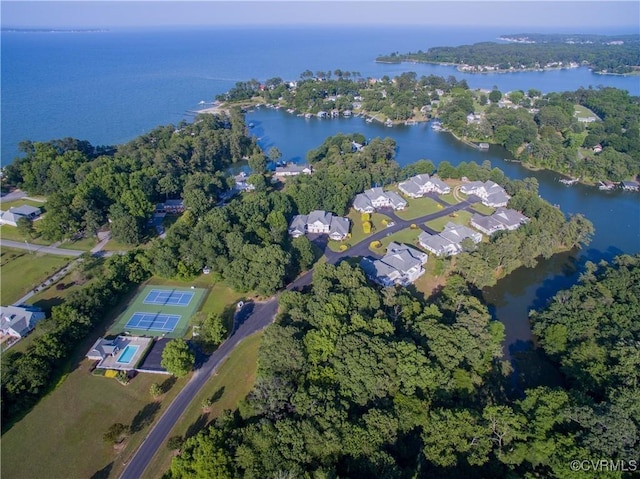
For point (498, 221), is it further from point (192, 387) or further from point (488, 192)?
point (192, 387)

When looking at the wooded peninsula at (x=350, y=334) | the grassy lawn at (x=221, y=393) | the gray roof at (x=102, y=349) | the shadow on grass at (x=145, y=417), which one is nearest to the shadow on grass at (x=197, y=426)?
the grassy lawn at (x=221, y=393)

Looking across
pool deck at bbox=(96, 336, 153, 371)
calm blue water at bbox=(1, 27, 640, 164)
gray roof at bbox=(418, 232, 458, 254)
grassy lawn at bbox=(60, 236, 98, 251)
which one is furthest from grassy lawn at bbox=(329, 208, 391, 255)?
calm blue water at bbox=(1, 27, 640, 164)

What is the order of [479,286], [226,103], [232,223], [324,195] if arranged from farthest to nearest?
[226,103], [324,195], [232,223], [479,286]

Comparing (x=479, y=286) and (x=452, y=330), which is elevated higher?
(x=452, y=330)

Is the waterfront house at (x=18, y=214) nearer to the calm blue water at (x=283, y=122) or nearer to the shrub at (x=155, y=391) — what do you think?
the calm blue water at (x=283, y=122)

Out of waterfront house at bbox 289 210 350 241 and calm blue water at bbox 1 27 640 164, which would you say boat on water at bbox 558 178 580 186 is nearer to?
waterfront house at bbox 289 210 350 241

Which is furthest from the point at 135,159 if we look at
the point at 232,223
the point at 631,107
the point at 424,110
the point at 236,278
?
the point at 631,107

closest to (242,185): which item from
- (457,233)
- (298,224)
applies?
(298,224)

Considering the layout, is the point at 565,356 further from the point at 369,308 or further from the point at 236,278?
the point at 236,278
